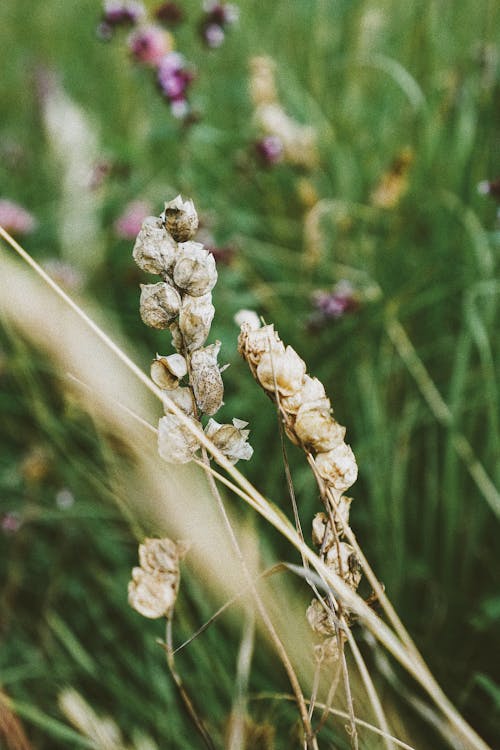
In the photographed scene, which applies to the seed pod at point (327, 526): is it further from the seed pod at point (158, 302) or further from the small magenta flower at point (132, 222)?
the small magenta flower at point (132, 222)

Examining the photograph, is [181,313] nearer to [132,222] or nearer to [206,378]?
[206,378]

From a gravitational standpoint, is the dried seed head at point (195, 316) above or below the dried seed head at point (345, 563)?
above

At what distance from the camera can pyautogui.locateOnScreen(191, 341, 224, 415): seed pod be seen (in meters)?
0.37

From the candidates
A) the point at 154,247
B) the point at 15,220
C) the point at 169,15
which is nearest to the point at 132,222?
the point at 15,220

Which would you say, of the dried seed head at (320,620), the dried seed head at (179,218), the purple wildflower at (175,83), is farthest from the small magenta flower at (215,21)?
the dried seed head at (320,620)

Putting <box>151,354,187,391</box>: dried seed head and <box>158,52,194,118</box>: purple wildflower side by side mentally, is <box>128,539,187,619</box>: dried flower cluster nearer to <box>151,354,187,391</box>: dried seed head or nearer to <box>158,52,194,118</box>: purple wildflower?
<box>151,354,187,391</box>: dried seed head

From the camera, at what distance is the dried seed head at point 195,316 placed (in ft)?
1.19

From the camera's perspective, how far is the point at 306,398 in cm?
35

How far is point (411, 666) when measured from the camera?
333 mm

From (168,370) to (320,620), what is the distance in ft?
0.61

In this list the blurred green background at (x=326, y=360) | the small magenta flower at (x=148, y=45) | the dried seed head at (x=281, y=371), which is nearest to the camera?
the dried seed head at (x=281, y=371)

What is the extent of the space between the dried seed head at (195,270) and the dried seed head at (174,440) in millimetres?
74

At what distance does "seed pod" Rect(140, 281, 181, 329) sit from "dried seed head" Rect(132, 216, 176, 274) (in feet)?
0.03

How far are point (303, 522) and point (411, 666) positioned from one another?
0.65 meters
